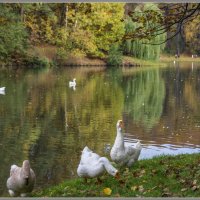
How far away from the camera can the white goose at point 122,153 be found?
9477 mm

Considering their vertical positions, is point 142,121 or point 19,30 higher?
point 19,30

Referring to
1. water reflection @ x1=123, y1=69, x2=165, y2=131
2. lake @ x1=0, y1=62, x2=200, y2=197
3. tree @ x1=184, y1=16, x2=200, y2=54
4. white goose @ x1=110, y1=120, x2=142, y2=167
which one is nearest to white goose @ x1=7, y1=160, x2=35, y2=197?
white goose @ x1=110, y1=120, x2=142, y2=167

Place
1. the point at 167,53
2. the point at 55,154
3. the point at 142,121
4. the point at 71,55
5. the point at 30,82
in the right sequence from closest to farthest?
the point at 55,154 < the point at 142,121 < the point at 30,82 < the point at 71,55 < the point at 167,53

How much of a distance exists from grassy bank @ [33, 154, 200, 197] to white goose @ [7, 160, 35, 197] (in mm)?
444

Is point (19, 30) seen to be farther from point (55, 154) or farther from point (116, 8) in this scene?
point (55, 154)

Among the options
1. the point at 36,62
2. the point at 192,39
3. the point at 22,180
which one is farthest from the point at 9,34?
the point at 192,39

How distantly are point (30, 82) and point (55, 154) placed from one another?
22805 mm

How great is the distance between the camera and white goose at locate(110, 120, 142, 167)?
9477mm

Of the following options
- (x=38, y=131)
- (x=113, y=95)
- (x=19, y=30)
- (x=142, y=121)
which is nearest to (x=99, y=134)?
(x=38, y=131)

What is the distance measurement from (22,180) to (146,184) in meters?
2.03

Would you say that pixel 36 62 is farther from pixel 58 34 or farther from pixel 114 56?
pixel 114 56

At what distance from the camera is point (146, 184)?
27.9 ft

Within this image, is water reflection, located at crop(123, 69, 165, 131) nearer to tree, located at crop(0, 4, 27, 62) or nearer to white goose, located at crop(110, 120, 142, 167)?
white goose, located at crop(110, 120, 142, 167)

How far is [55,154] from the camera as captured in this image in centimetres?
1503
